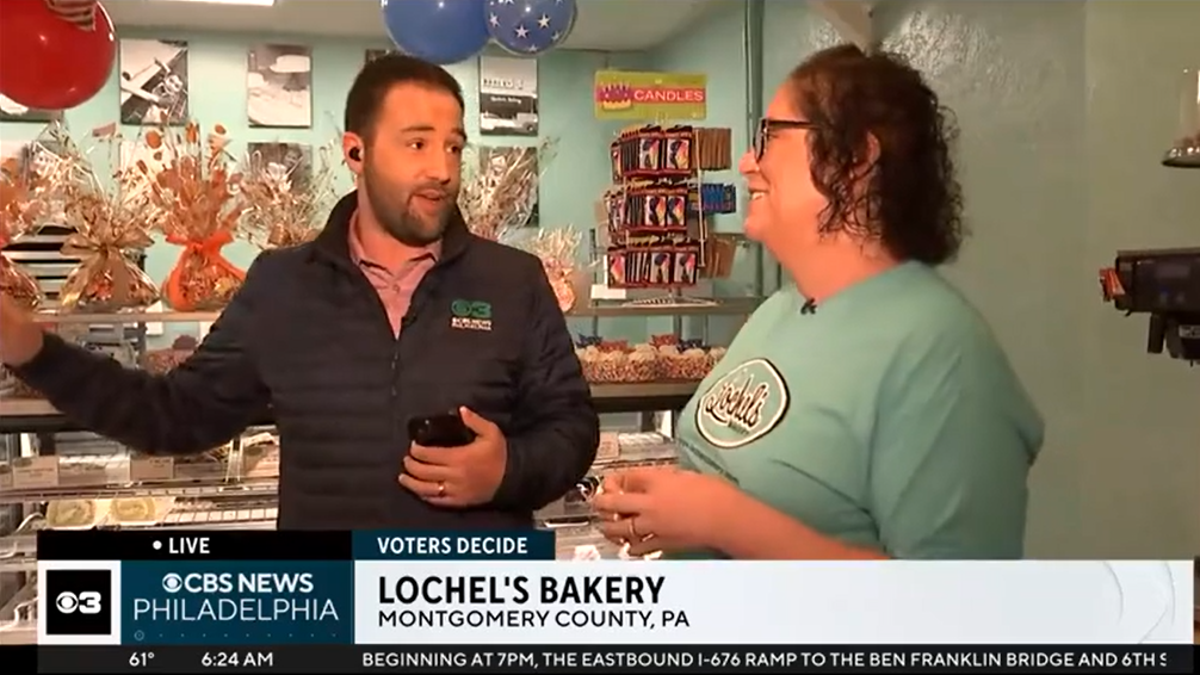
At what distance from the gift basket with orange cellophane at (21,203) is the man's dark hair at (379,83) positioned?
39 cm

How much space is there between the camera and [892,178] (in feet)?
3.61

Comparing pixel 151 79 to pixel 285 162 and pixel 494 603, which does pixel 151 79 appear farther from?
pixel 494 603

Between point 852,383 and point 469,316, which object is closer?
point 852,383

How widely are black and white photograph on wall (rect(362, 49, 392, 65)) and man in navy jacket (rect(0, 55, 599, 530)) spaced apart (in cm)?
1

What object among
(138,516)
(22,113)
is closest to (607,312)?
(138,516)

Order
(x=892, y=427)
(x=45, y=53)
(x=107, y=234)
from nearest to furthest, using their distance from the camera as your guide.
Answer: (x=892, y=427) < (x=45, y=53) < (x=107, y=234)

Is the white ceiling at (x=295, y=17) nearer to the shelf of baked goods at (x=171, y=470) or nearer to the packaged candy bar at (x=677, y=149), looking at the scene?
the packaged candy bar at (x=677, y=149)

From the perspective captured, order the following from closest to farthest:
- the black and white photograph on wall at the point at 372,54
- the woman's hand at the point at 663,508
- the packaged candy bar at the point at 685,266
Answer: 1. the woman's hand at the point at 663,508
2. the black and white photograph on wall at the point at 372,54
3. the packaged candy bar at the point at 685,266

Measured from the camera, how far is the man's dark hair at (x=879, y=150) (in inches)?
42.9

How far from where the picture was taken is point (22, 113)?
1254mm

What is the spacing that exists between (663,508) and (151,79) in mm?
783

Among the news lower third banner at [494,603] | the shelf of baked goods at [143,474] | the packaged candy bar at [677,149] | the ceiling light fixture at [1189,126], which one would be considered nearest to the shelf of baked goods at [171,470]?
the shelf of baked goods at [143,474]

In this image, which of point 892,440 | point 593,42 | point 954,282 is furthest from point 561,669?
point 593,42

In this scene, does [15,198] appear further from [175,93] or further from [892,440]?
[892,440]
